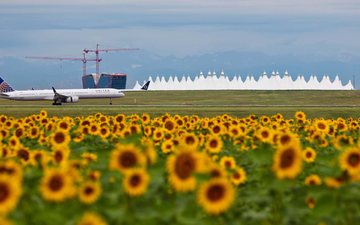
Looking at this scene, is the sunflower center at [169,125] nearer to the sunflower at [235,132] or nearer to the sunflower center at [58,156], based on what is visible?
the sunflower at [235,132]

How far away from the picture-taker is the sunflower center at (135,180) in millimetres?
8067

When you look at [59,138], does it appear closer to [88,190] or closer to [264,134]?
[264,134]

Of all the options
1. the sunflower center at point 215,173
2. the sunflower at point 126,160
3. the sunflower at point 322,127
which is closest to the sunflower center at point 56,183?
the sunflower at point 126,160

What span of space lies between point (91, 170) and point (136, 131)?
11.4 feet

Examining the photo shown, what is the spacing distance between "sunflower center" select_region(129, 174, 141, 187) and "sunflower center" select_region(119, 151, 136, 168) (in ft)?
1.37

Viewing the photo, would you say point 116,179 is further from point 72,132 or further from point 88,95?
point 88,95

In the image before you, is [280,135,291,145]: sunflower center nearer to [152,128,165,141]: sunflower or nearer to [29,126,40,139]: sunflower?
[152,128,165,141]: sunflower

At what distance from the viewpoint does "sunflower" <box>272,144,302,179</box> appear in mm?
8250

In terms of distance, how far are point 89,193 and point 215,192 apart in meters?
1.59

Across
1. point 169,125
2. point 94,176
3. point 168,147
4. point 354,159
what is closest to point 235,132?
point 168,147

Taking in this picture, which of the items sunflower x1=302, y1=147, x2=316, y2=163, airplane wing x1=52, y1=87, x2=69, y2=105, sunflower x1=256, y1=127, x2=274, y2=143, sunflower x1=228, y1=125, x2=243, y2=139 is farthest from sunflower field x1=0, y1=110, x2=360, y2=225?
airplane wing x1=52, y1=87, x2=69, y2=105

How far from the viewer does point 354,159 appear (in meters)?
9.10

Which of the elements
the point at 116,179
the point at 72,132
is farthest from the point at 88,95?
the point at 116,179

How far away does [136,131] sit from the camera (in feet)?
47.6
